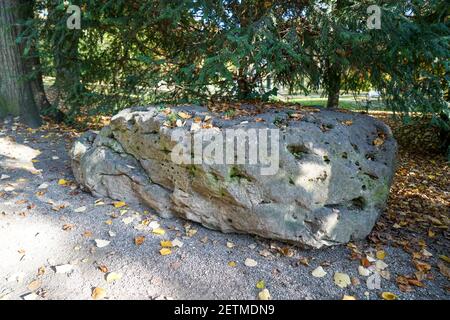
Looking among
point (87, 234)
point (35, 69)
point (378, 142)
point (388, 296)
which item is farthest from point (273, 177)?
point (35, 69)

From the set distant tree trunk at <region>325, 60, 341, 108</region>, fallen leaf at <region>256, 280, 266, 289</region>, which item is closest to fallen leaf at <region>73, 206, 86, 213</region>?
fallen leaf at <region>256, 280, 266, 289</region>

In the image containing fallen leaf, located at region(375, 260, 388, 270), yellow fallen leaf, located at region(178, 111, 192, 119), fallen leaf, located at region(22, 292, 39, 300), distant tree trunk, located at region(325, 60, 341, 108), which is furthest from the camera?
distant tree trunk, located at region(325, 60, 341, 108)

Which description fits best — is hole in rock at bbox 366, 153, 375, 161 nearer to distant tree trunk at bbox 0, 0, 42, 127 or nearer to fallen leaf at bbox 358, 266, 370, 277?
fallen leaf at bbox 358, 266, 370, 277

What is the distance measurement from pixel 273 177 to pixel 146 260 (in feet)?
4.60

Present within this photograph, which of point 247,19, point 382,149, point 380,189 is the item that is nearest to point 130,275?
point 380,189

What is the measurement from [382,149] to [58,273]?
3498 mm

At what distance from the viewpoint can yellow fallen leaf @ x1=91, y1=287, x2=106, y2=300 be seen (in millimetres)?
2379

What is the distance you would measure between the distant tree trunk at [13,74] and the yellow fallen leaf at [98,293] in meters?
5.02

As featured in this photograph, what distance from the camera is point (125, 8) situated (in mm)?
4793

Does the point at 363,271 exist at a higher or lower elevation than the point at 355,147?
lower

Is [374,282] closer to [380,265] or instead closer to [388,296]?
[388,296]

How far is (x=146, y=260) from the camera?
2785mm

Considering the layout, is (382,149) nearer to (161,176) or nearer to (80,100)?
(161,176)

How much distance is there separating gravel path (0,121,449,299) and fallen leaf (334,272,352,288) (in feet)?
0.12
